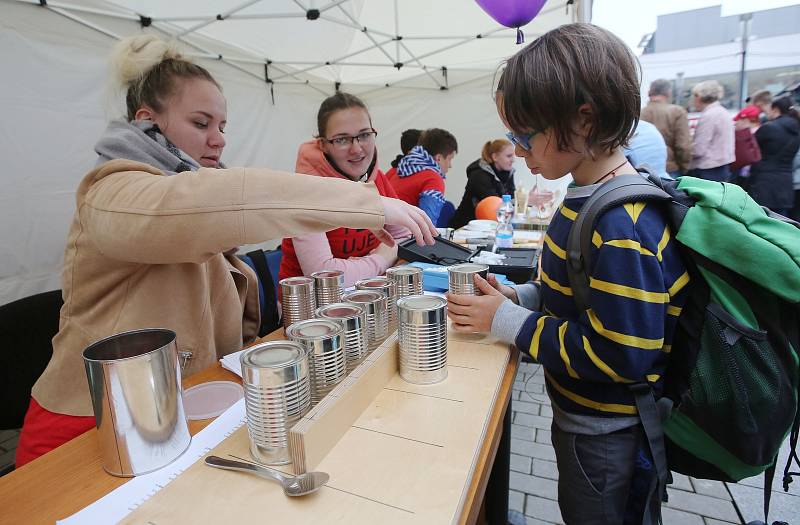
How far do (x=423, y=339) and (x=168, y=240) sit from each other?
52cm

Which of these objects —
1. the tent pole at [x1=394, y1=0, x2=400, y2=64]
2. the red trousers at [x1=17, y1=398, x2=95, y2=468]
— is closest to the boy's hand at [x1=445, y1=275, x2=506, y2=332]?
the red trousers at [x1=17, y1=398, x2=95, y2=468]

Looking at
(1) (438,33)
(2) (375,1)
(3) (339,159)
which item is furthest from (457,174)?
(3) (339,159)

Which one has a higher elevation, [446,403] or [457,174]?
[457,174]

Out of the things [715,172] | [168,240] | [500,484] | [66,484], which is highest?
[715,172]

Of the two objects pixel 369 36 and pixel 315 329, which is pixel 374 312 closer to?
pixel 315 329

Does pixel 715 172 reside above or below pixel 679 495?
above

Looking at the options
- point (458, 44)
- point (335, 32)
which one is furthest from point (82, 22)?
point (458, 44)

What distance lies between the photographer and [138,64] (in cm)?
119

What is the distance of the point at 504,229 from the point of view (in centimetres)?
290

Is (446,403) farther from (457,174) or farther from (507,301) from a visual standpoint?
(457,174)

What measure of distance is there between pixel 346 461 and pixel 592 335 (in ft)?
1.88

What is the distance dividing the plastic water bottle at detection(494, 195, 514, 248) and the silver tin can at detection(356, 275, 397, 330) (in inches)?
50.5

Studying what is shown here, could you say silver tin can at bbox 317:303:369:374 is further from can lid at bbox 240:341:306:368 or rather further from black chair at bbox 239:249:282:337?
black chair at bbox 239:249:282:337

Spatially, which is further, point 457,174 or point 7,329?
point 457,174
